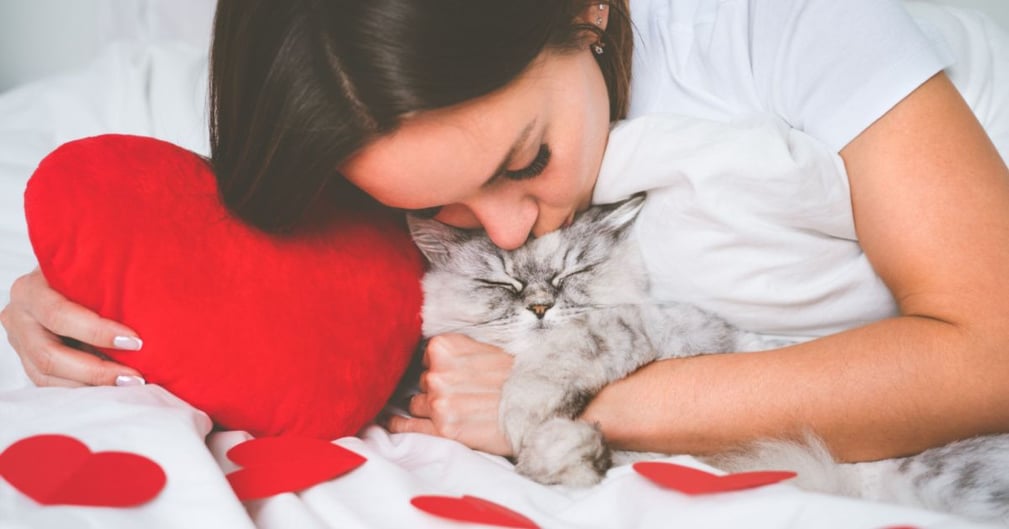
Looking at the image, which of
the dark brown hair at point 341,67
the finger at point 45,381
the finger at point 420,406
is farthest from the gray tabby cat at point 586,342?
the finger at point 45,381

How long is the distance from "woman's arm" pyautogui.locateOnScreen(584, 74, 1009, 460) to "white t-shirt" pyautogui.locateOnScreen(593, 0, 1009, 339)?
52 millimetres

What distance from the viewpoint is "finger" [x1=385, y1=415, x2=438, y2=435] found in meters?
1.20

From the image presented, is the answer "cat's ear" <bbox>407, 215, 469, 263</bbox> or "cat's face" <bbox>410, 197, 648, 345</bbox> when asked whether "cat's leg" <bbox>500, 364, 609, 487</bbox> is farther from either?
"cat's ear" <bbox>407, 215, 469, 263</bbox>

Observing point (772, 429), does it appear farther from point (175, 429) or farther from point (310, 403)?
point (175, 429)

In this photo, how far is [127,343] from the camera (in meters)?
0.98

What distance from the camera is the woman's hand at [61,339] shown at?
0.98 meters

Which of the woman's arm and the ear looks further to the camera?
the ear

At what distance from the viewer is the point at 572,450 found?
0.99 meters

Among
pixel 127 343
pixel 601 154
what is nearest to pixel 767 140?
pixel 601 154

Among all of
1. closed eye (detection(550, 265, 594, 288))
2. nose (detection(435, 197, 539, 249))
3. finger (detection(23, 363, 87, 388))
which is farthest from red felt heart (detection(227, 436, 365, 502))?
closed eye (detection(550, 265, 594, 288))

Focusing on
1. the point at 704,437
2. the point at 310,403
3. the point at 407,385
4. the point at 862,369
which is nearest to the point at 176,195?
the point at 310,403

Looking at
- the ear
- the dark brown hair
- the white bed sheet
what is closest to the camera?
the white bed sheet

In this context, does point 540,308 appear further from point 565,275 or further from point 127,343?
point 127,343

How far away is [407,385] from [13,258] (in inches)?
31.1
